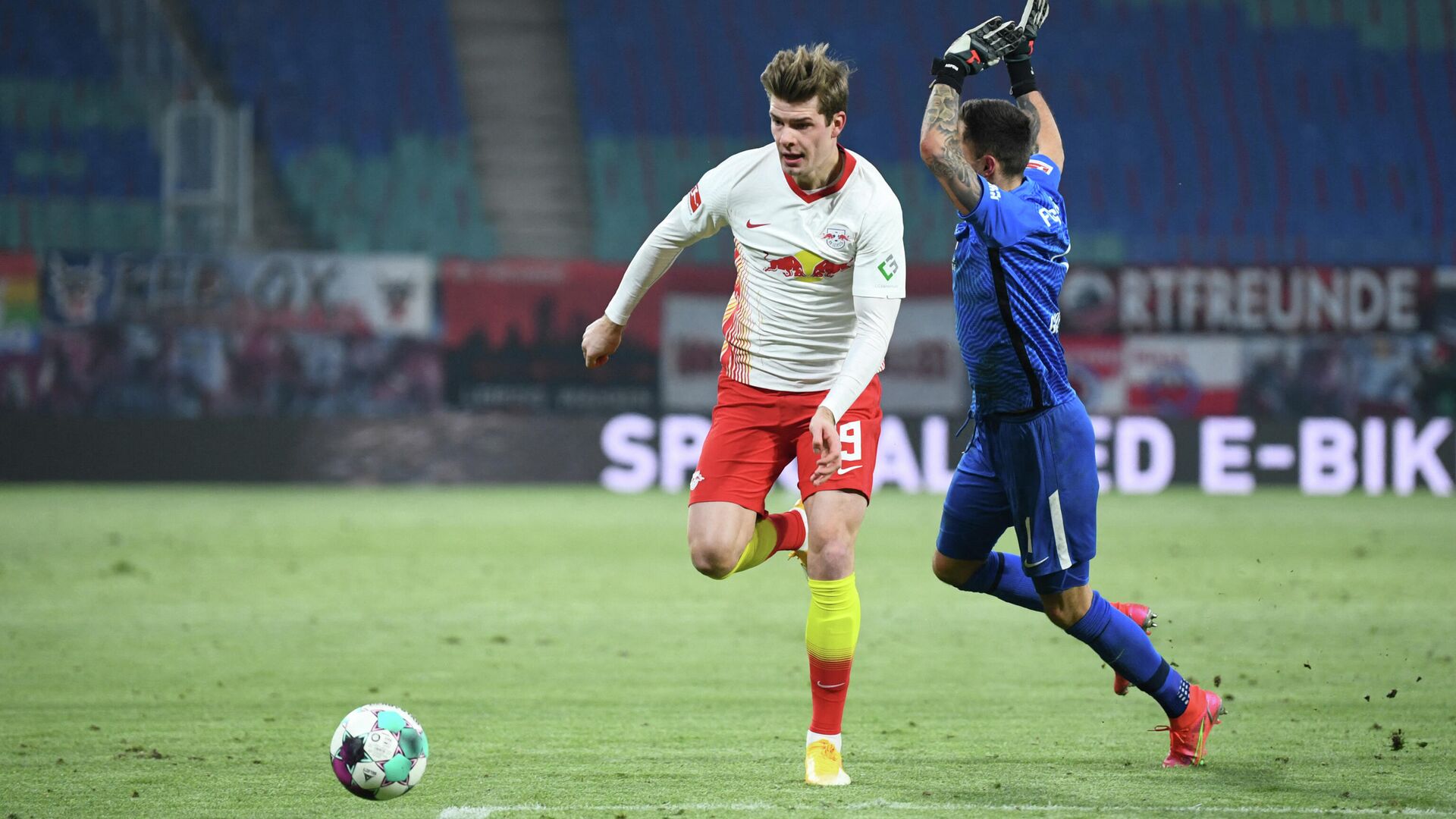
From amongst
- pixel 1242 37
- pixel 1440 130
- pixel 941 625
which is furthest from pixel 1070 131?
pixel 941 625

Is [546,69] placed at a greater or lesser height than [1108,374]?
greater

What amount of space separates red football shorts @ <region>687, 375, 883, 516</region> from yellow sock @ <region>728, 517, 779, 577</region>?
0.42 ft

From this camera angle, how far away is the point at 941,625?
26.5ft

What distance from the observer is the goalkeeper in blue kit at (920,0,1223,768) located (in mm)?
4633

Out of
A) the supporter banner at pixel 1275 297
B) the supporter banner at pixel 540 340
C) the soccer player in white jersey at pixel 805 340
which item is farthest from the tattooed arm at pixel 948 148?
the supporter banner at pixel 1275 297

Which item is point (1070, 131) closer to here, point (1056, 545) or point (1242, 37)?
point (1242, 37)

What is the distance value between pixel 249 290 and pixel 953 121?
47.3ft

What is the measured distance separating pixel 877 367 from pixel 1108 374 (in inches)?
540

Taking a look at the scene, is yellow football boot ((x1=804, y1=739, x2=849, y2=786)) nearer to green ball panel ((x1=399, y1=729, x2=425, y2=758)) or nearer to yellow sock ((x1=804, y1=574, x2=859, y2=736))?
yellow sock ((x1=804, y1=574, x2=859, y2=736))

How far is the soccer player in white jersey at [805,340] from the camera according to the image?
4.57 m

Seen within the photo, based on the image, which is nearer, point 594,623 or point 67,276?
point 594,623

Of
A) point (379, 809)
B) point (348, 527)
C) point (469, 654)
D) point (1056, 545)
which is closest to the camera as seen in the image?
point (379, 809)

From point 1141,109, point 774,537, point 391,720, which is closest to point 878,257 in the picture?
point 774,537

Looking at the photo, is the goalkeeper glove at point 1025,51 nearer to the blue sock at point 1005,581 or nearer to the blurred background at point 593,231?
the blue sock at point 1005,581
